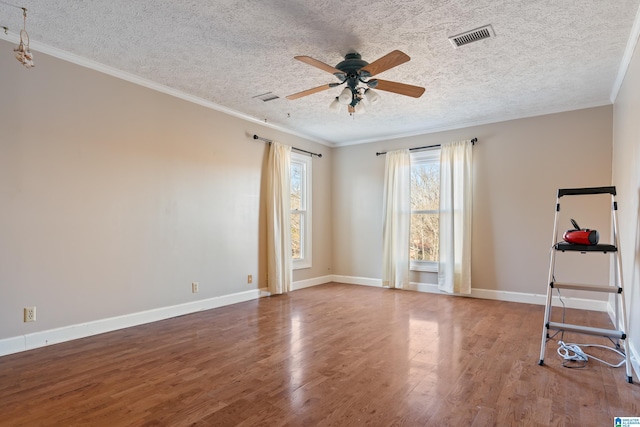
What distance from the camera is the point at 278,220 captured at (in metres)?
5.58

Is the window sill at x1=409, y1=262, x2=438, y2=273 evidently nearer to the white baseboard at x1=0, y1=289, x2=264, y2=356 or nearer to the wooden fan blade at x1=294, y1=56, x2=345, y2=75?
the white baseboard at x1=0, y1=289, x2=264, y2=356

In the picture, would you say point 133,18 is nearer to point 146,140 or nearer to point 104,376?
point 146,140

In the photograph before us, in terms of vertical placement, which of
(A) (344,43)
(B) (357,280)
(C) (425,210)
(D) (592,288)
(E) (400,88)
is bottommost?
(B) (357,280)

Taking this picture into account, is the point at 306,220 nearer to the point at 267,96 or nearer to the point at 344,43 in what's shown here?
the point at 267,96

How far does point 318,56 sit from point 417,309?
3.36m

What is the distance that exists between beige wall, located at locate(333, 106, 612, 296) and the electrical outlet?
16.8 feet

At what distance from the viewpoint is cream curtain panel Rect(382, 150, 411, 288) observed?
6.06m

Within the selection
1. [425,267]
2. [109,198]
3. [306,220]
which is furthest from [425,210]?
[109,198]

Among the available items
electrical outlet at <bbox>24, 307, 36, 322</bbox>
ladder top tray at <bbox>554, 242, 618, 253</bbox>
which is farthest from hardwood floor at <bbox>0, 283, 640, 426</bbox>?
ladder top tray at <bbox>554, 242, 618, 253</bbox>

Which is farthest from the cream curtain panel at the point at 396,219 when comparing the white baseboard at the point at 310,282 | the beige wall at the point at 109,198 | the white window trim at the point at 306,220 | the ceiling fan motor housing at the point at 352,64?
the ceiling fan motor housing at the point at 352,64

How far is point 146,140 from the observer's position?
4.05 m

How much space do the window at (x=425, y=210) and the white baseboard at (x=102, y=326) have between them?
3.17m

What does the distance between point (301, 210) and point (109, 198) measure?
3.32m

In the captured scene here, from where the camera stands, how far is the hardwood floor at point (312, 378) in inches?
81.0
